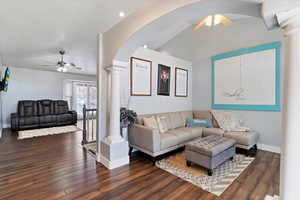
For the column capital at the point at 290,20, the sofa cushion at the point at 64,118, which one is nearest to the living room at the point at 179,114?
the column capital at the point at 290,20

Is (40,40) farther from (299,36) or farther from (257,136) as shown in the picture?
(257,136)

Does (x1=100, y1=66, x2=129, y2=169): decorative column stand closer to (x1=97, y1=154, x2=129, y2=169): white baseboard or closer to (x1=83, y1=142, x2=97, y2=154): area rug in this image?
(x1=97, y1=154, x2=129, y2=169): white baseboard

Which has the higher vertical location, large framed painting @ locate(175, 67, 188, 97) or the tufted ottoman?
large framed painting @ locate(175, 67, 188, 97)

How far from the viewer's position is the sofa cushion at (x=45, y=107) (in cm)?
588

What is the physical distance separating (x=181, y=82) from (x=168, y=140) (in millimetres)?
2264

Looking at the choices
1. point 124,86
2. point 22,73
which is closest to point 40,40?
point 124,86

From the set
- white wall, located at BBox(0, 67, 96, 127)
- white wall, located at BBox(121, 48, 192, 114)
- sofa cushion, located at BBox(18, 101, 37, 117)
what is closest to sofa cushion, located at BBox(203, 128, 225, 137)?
white wall, located at BBox(121, 48, 192, 114)

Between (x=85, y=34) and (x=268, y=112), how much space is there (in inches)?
194

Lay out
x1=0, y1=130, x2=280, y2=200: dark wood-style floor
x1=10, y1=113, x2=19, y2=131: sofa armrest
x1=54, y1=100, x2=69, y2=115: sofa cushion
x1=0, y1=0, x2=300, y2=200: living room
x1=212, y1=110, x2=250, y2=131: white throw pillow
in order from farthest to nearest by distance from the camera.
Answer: x1=54, y1=100, x2=69, y2=115: sofa cushion
x1=10, y1=113, x2=19, y2=131: sofa armrest
x1=212, y1=110, x2=250, y2=131: white throw pillow
x1=0, y1=130, x2=280, y2=200: dark wood-style floor
x1=0, y1=0, x2=300, y2=200: living room

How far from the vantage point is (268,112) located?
340 centimetres

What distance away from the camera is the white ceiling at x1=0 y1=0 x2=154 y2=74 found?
8.53 ft

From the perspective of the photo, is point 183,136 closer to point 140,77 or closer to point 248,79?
point 140,77

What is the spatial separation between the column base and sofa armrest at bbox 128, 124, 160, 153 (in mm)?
337

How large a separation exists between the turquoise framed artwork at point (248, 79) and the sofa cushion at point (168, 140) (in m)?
2.07
